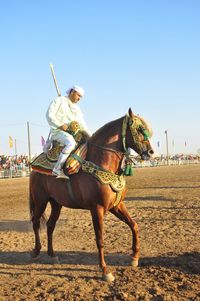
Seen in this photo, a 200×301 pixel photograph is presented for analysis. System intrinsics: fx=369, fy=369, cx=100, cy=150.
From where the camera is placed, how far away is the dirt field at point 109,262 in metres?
5.12

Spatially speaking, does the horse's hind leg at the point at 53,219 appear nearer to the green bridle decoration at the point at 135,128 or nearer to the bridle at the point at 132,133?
the bridle at the point at 132,133

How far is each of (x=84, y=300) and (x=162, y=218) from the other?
604cm

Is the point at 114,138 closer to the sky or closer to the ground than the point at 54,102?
closer to the ground

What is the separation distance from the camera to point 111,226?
384 inches

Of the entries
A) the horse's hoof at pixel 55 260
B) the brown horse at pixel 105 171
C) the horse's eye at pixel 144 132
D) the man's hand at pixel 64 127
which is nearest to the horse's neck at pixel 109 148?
the brown horse at pixel 105 171

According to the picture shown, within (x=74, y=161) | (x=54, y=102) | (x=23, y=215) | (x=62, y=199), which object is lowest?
(x=23, y=215)

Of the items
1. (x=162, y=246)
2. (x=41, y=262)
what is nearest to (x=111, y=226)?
(x=162, y=246)

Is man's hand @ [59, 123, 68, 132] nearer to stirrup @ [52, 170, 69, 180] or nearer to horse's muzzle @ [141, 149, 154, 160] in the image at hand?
stirrup @ [52, 170, 69, 180]

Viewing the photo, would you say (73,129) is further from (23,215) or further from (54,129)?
(23,215)

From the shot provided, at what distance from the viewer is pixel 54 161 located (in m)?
6.83

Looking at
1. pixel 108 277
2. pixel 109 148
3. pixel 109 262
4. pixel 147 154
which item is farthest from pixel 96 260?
pixel 147 154

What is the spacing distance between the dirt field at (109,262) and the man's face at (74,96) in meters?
2.99

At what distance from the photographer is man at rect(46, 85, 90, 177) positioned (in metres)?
6.48

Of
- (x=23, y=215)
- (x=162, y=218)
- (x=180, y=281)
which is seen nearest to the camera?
(x=180, y=281)
